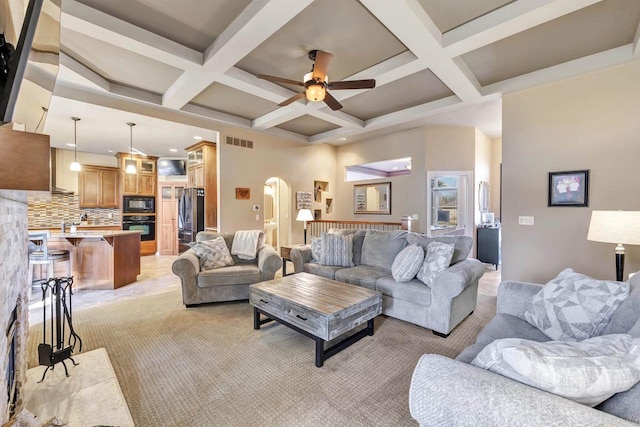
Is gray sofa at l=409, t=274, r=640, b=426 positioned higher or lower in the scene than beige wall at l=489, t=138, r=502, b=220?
lower

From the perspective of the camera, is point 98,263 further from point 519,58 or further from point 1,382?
point 519,58

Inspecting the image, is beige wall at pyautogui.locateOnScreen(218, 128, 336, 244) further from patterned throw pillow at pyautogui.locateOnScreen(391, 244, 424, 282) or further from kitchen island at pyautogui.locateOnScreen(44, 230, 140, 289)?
patterned throw pillow at pyautogui.locateOnScreen(391, 244, 424, 282)

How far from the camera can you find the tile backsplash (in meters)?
6.36

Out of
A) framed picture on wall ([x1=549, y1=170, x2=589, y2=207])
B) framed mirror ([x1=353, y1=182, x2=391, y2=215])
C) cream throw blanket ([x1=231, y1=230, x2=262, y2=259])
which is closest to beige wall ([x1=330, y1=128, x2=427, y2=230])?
framed mirror ([x1=353, y1=182, x2=391, y2=215])

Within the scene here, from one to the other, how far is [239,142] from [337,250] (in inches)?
135

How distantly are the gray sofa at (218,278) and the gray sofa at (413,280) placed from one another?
532 millimetres

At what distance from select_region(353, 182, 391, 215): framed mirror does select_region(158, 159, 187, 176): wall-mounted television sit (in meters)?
4.87

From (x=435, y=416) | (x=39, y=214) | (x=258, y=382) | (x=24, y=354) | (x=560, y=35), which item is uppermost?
(x=560, y=35)

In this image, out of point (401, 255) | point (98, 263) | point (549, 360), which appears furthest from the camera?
point (98, 263)

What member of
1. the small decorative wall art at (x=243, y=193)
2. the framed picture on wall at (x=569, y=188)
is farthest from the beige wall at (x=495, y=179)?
the small decorative wall art at (x=243, y=193)

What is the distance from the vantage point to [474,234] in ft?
19.8

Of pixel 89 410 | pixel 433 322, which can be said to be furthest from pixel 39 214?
pixel 433 322

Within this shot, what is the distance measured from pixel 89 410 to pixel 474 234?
6.51m

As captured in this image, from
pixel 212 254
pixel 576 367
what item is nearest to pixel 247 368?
pixel 212 254
